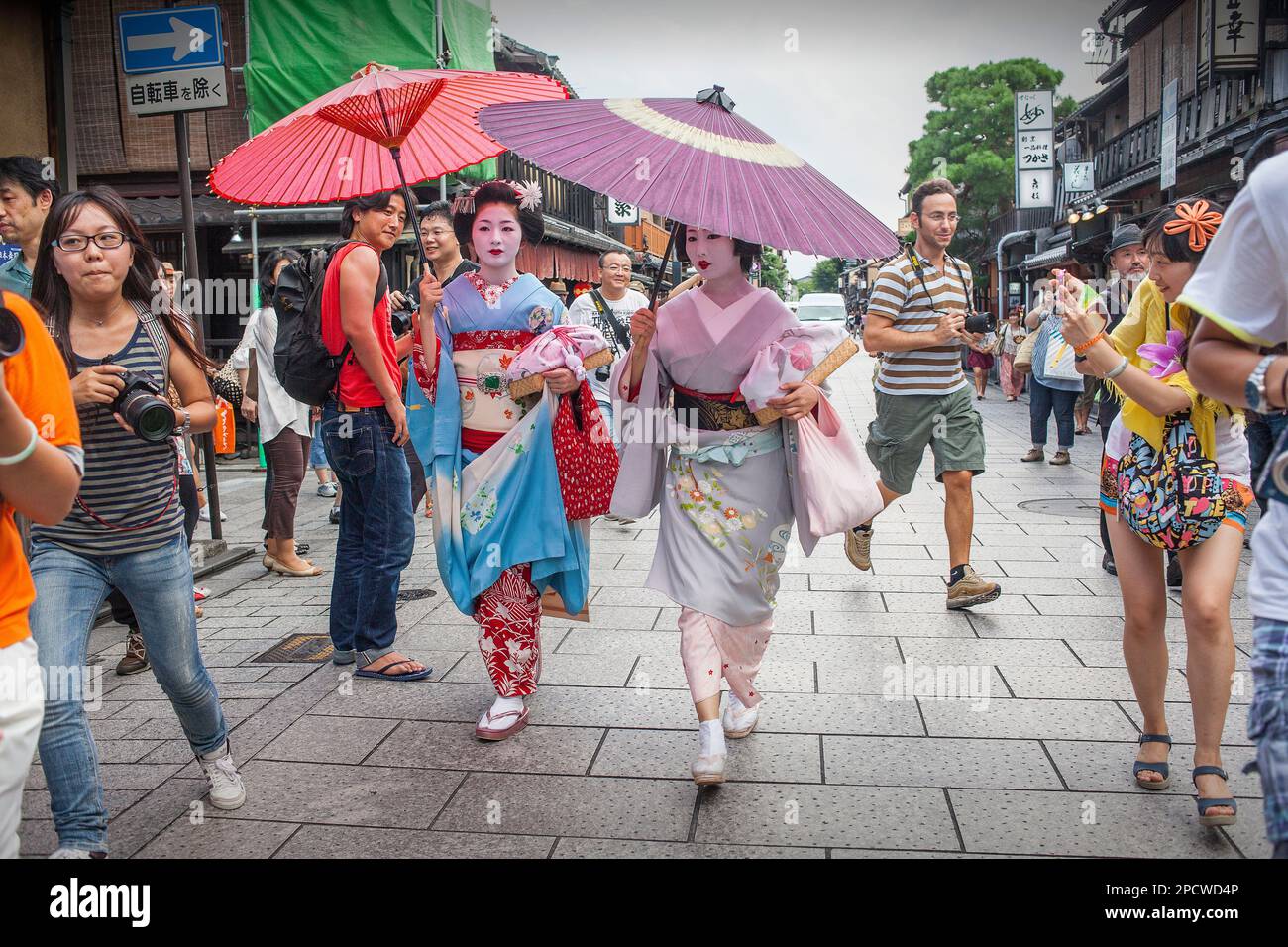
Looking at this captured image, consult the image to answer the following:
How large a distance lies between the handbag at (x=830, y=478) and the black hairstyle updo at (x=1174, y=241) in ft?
3.69

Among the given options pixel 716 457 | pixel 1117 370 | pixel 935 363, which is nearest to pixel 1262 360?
pixel 1117 370

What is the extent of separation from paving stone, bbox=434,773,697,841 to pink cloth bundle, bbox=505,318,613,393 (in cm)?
150

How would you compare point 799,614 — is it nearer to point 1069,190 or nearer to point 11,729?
point 11,729

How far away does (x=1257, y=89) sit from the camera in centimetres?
1461

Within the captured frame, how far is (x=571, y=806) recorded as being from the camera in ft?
11.1

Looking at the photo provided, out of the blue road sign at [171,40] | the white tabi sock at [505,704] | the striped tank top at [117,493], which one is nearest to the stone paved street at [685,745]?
the white tabi sock at [505,704]

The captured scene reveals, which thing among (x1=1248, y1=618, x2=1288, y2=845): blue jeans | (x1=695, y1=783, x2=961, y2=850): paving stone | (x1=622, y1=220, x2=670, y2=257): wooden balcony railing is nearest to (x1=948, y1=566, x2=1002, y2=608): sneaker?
(x1=695, y1=783, x2=961, y2=850): paving stone

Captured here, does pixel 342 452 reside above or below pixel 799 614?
above

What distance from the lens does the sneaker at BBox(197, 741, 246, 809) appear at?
3418 millimetres

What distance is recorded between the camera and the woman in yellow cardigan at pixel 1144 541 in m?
3.13

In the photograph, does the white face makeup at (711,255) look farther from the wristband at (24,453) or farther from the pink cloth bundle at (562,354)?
the wristband at (24,453)

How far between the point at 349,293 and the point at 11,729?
2.79m

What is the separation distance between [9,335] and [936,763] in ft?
10.1

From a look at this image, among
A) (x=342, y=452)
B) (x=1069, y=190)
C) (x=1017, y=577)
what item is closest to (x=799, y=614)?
(x=1017, y=577)
